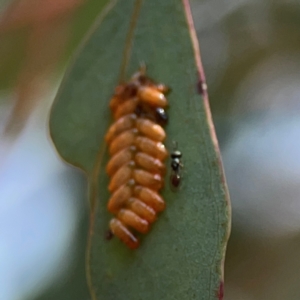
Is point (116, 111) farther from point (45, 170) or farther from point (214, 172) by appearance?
point (45, 170)

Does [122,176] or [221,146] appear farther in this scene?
[221,146]

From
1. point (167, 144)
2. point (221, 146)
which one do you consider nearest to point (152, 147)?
point (167, 144)

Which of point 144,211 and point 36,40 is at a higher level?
point 36,40

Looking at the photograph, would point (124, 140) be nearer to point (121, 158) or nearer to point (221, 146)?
point (121, 158)

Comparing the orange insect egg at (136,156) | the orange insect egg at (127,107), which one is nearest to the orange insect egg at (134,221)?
the orange insect egg at (136,156)

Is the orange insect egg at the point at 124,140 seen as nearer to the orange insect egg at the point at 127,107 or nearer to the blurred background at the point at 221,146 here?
the orange insect egg at the point at 127,107

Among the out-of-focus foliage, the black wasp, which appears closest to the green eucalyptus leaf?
the black wasp

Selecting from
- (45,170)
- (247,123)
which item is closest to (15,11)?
(45,170)
